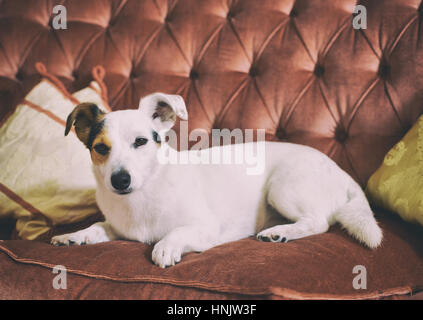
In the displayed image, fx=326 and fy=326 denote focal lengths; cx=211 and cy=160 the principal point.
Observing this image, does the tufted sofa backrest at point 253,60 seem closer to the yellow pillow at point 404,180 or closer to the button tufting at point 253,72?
the button tufting at point 253,72

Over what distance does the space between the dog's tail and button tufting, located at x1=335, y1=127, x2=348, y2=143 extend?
0.75 feet

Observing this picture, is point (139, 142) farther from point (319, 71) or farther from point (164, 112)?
point (319, 71)

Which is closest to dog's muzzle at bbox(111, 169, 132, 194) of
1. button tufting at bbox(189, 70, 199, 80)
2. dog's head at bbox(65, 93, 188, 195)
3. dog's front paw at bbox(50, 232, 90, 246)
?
dog's head at bbox(65, 93, 188, 195)

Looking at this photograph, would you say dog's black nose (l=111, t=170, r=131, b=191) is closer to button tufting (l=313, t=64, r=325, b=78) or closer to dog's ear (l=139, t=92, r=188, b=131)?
dog's ear (l=139, t=92, r=188, b=131)

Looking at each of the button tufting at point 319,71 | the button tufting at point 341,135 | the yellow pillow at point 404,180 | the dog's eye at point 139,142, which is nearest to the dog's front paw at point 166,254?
the dog's eye at point 139,142

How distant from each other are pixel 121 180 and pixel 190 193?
239 millimetres

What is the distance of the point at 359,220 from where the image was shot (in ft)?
2.91

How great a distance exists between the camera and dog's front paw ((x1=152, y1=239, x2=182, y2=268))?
2.48 ft

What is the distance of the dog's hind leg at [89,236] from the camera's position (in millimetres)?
935

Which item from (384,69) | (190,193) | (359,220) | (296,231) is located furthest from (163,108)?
(384,69)
